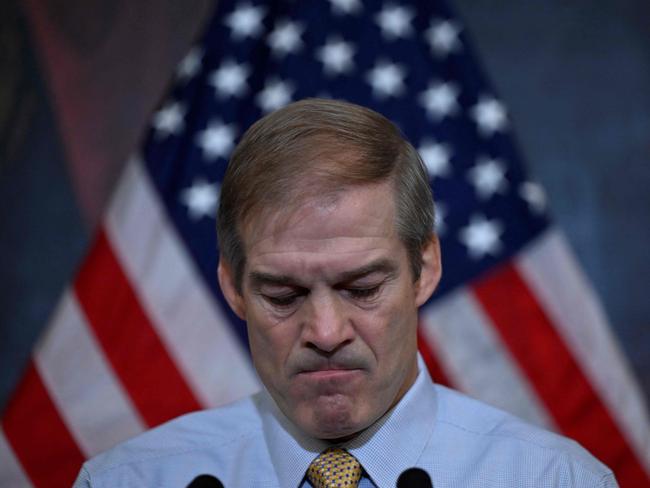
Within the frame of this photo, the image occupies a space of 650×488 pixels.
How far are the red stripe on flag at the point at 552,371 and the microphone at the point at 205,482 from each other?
1.26 metres

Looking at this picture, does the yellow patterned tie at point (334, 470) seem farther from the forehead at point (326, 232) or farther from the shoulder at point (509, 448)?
the forehead at point (326, 232)

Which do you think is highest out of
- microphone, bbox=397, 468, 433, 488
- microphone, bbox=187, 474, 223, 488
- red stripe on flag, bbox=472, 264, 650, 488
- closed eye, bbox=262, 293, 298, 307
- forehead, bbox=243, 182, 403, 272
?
forehead, bbox=243, 182, 403, 272

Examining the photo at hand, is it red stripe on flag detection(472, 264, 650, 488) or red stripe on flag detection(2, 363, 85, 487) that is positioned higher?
red stripe on flag detection(2, 363, 85, 487)

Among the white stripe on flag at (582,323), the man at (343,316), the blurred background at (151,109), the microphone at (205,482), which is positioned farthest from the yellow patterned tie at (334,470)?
the blurred background at (151,109)

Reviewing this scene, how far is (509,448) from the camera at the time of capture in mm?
1745

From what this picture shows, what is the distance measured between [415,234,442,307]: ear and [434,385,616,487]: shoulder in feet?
0.85

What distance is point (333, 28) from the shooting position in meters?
2.95

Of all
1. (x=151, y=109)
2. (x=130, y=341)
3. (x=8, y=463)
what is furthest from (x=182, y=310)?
(x=151, y=109)

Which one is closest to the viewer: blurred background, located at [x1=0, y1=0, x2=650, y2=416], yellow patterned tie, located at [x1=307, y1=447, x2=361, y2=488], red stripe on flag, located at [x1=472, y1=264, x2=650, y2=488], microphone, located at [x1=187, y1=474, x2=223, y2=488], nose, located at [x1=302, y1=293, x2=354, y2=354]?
nose, located at [x1=302, y1=293, x2=354, y2=354]

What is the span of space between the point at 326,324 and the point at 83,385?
1.51 metres

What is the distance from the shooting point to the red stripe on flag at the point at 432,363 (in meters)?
2.84

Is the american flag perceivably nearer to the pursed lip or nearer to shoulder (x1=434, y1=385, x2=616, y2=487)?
shoulder (x1=434, y1=385, x2=616, y2=487)

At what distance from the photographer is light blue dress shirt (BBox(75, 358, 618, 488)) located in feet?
5.52

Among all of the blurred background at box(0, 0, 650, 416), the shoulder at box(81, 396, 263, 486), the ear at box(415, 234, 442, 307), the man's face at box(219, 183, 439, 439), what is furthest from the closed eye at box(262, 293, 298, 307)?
the blurred background at box(0, 0, 650, 416)
